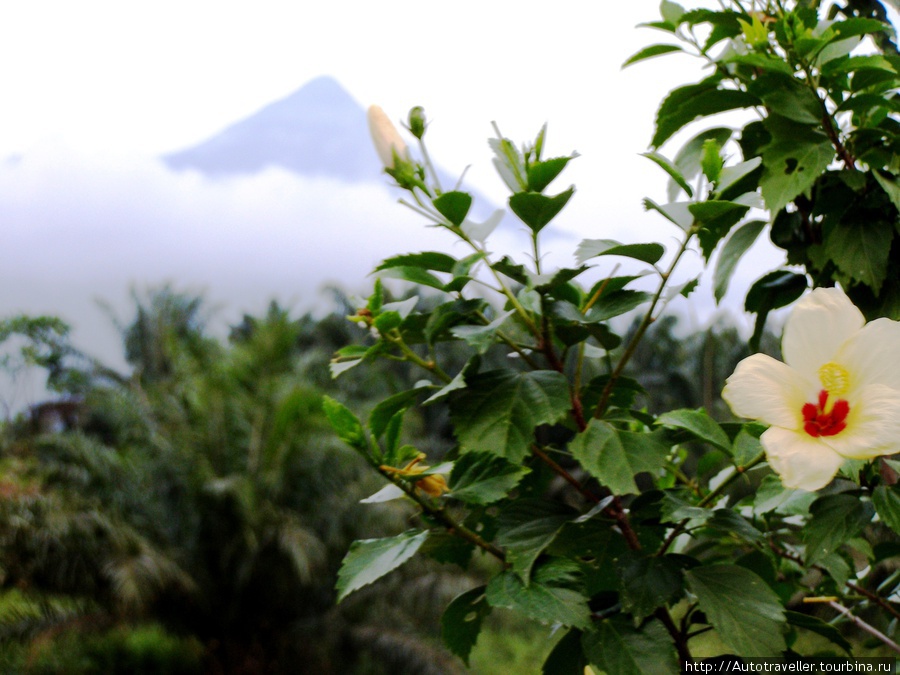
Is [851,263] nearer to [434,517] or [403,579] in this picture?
[434,517]

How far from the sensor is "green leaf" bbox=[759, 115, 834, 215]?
0.51 metres

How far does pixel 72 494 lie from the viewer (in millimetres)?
3418

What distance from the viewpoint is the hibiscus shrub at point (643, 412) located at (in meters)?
0.38

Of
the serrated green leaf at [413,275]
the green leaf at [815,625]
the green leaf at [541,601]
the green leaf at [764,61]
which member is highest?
the green leaf at [764,61]

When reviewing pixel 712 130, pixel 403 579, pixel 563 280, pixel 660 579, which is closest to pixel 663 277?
pixel 563 280

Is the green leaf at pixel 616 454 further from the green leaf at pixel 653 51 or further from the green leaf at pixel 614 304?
the green leaf at pixel 653 51

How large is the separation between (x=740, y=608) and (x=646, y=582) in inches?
2.2

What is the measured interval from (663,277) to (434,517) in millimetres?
203

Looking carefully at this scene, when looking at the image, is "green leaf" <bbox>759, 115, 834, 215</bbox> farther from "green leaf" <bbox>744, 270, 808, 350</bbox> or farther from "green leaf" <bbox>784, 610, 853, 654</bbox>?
"green leaf" <bbox>784, 610, 853, 654</bbox>

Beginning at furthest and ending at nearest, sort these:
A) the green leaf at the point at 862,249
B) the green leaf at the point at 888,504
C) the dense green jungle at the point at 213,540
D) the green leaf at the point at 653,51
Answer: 1. the dense green jungle at the point at 213,540
2. the green leaf at the point at 653,51
3. the green leaf at the point at 862,249
4. the green leaf at the point at 888,504

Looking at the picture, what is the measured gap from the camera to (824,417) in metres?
0.37

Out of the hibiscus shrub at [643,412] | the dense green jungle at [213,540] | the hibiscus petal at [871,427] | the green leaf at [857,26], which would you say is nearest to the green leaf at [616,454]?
the hibiscus shrub at [643,412]

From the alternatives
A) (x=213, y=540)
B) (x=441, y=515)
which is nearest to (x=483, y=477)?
(x=441, y=515)

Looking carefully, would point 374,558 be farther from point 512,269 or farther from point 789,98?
point 789,98
